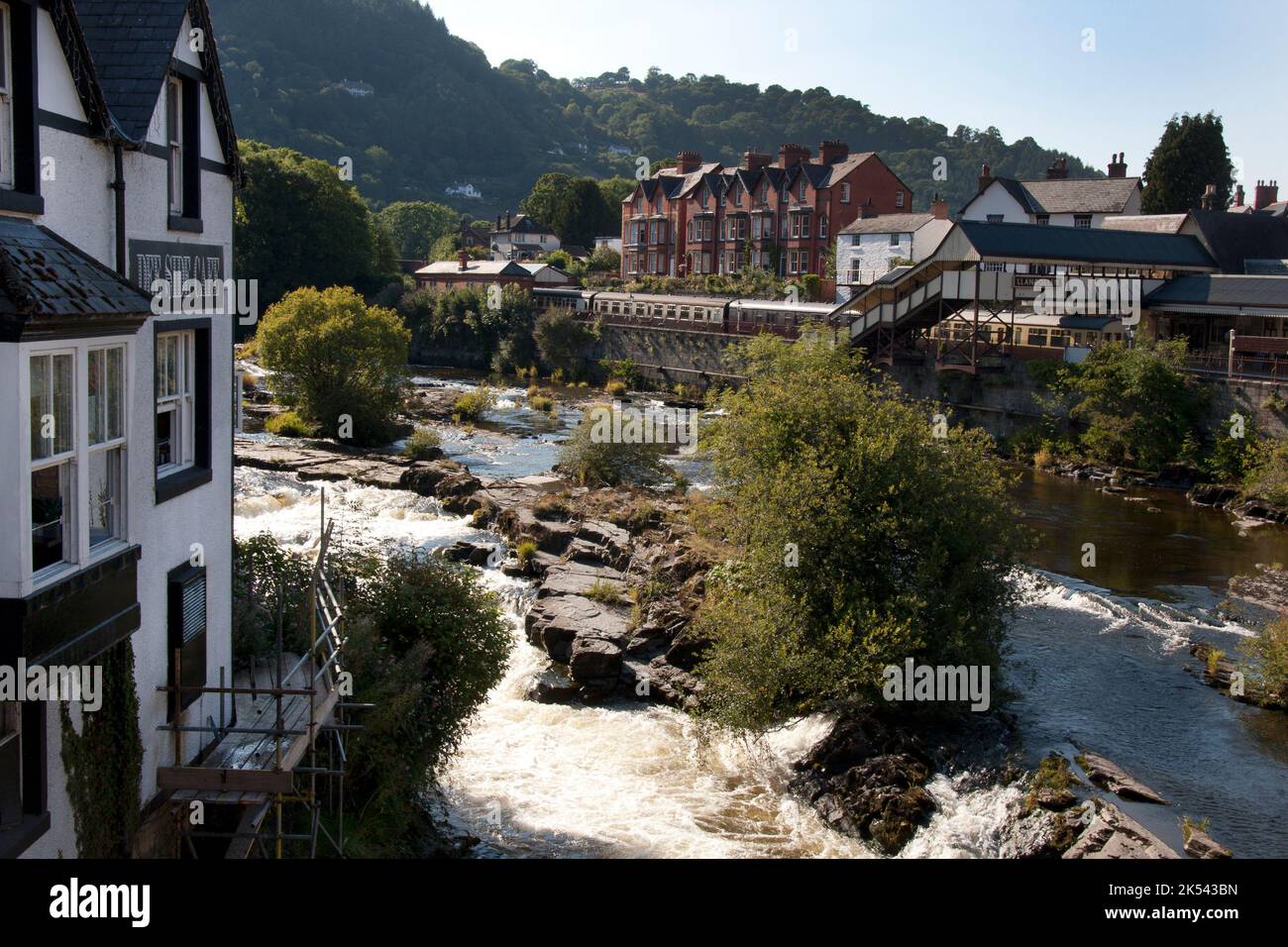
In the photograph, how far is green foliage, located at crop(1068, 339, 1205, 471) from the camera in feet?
147

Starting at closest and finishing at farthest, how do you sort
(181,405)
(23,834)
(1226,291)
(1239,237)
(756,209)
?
(23,834) < (181,405) < (1226,291) < (1239,237) < (756,209)

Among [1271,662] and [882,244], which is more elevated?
[882,244]

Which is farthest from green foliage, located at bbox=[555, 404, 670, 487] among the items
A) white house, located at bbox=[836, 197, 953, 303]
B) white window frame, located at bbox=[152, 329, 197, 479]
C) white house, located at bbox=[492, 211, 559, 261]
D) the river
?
white house, located at bbox=[492, 211, 559, 261]

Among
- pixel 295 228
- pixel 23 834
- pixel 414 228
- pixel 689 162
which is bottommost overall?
pixel 23 834

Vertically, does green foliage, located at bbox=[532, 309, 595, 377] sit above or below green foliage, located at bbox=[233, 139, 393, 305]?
below

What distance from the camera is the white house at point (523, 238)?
120062 mm

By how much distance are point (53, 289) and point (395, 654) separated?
1006 centimetres

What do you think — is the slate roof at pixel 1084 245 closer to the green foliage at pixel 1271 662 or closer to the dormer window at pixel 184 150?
the green foliage at pixel 1271 662

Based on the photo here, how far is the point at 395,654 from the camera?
1770cm

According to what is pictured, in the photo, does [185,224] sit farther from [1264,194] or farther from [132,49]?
[1264,194]

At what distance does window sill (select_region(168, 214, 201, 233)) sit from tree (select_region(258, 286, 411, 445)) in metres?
36.6

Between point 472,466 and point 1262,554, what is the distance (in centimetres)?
2741

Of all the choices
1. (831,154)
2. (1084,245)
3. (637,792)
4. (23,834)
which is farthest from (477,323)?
(23,834)

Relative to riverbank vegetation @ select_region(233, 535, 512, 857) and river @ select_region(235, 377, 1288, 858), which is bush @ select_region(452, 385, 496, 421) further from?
riverbank vegetation @ select_region(233, 535, 512, 857)
